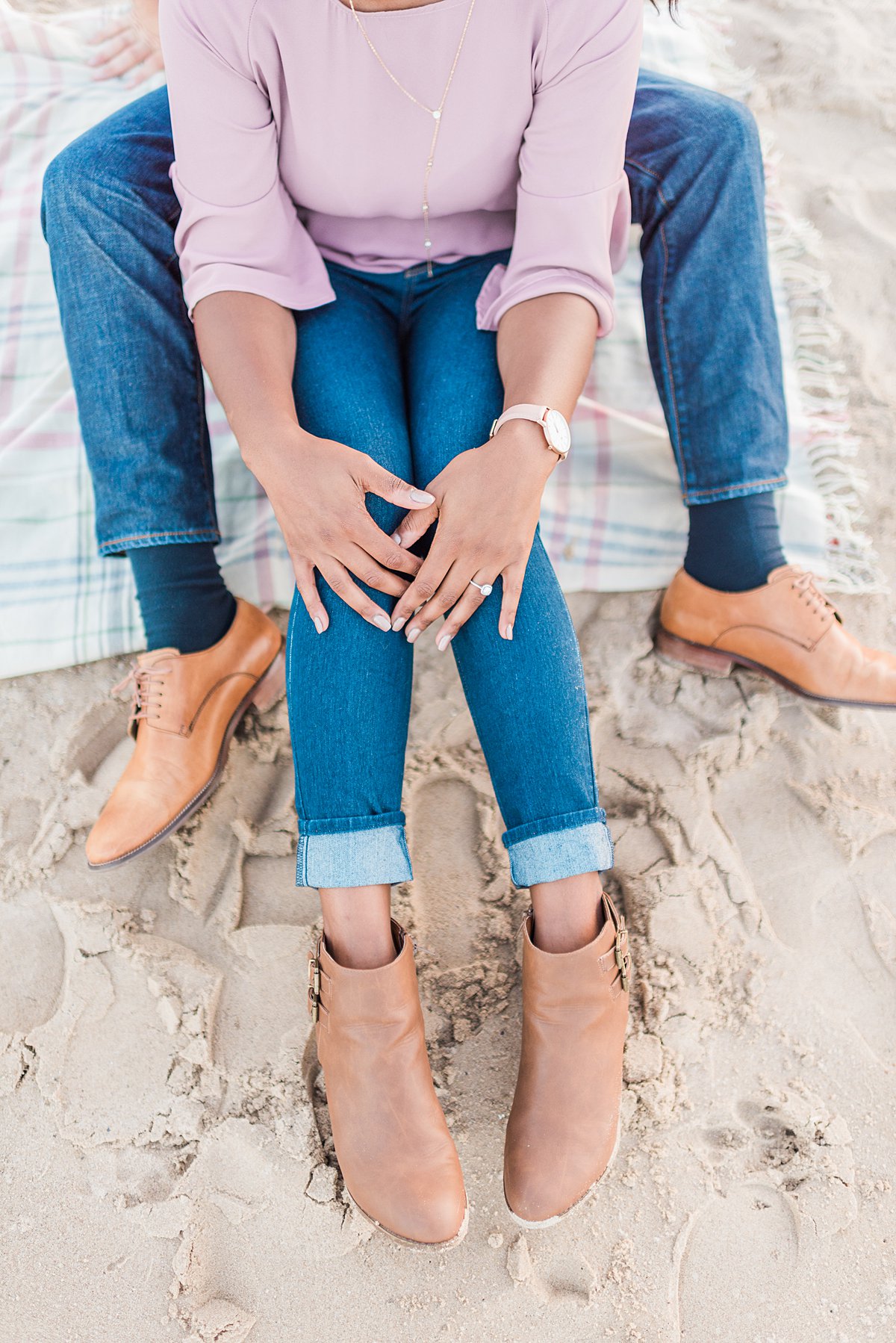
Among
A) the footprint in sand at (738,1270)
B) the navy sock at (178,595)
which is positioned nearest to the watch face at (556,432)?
the navy sock at (178,595)

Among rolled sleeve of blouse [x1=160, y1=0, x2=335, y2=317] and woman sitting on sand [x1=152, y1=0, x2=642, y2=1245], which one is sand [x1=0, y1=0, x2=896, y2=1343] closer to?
woman sitting on sand [x1=152, y1=0, x2=642, y2=1245]

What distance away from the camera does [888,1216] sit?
1.04 meters

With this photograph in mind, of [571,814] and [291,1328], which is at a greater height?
[571,814]

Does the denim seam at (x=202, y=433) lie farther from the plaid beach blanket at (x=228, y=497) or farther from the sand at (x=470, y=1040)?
the sand at (x=470, y=1040)

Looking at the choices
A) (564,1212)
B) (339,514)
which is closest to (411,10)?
(339,514)

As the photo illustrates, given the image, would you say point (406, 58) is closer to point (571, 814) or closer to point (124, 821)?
point (571, 814)

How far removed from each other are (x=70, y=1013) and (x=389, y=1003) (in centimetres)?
50

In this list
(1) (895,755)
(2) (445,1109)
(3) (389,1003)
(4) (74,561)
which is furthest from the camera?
(4) (74,561)

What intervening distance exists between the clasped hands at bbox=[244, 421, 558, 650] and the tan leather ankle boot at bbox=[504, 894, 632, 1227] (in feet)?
1.31

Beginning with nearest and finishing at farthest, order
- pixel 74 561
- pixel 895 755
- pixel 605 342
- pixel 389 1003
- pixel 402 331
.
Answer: pixel 389 1003 → pixel 402 331 → pixel 895 755 → pixel 74 561 → pixel 605 342

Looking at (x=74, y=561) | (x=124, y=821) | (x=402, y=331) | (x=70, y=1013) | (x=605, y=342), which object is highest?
(x=402, y=331)

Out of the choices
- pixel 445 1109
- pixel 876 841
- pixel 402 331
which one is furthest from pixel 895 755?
pixel 402 331

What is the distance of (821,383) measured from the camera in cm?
170

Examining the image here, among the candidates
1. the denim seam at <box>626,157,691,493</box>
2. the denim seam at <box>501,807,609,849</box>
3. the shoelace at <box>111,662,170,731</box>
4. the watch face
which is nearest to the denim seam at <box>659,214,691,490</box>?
the denim seam at <box>626,157,691,493</box>
